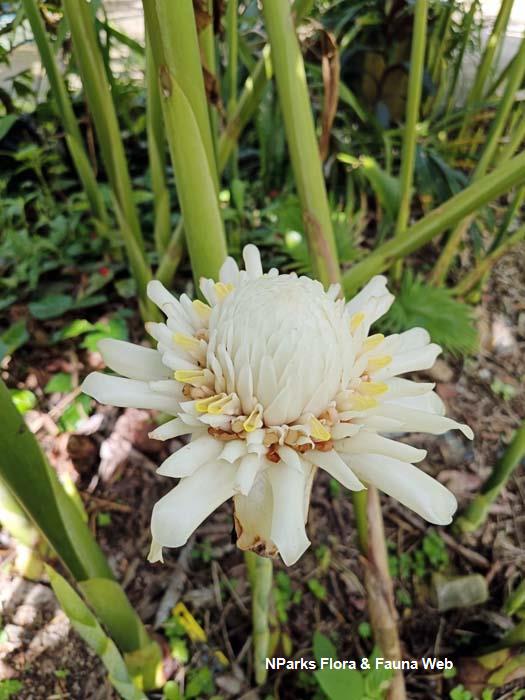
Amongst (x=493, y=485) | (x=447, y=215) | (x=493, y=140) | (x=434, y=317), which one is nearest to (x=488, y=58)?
(x=493, y=140)

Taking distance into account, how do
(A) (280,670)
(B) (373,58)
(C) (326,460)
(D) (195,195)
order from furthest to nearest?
(B) (373,58)
(A) (280,670)
(D) (195,195)
(C) (326,460)

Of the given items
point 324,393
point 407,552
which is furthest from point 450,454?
point 324,393

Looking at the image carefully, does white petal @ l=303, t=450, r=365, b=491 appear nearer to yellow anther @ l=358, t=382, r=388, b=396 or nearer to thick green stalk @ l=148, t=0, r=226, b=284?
yellow anther @ l=358, t=382, r=388, b=396

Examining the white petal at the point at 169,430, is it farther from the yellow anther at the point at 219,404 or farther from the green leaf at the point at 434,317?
the green leaf at the point at 434,317

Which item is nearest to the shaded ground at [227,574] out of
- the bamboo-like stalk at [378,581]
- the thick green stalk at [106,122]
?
the bamboo-like stalk at [378,581]

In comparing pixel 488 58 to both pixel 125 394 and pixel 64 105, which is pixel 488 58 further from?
pixel 125 394

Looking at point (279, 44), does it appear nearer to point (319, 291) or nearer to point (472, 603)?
point (319, 291)
